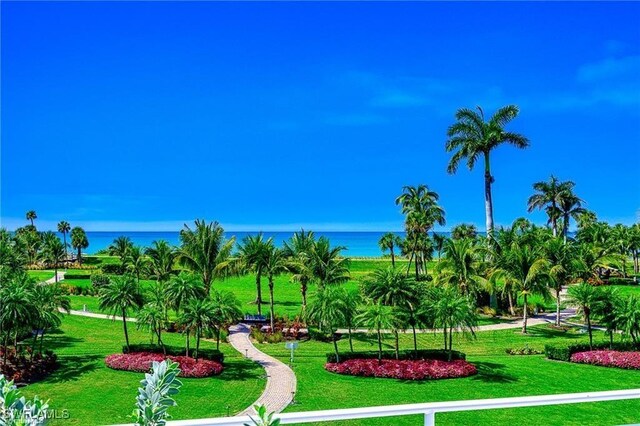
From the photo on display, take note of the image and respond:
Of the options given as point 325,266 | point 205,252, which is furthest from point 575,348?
point 205,252

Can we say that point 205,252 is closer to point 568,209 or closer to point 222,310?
point 222,310

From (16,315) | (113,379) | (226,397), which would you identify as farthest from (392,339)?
(16,315)

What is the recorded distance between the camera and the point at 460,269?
4391cm

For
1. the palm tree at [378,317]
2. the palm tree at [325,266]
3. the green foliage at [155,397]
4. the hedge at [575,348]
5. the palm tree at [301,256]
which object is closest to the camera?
the green foliage at [155,397]

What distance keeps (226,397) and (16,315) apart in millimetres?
11822

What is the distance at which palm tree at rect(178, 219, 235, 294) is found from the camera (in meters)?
45.0

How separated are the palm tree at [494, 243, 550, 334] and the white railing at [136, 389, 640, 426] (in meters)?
40.5

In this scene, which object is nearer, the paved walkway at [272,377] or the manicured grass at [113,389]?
the manicured grass at [113,389]

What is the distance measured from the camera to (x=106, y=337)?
3988cm

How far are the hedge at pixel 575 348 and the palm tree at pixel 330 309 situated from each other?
14.2 meters

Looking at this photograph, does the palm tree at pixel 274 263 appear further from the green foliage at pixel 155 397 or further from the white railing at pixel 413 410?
the green foliage at pixel 155 397

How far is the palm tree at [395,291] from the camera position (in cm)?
2980

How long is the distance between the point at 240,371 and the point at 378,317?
8.72 metres

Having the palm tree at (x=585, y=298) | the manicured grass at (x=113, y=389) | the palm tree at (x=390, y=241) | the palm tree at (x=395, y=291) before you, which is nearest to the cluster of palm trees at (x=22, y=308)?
the manicured grass at (x=113, y=389)
